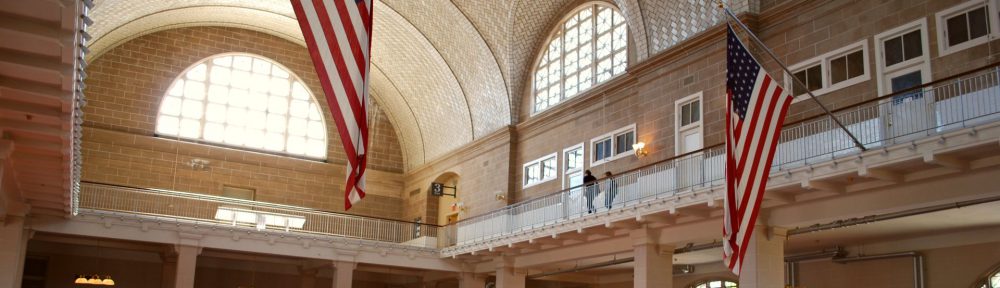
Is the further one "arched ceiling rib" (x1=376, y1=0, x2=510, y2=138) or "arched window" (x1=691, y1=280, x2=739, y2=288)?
"arched ceiling rib" (x1=376, y1=0, x2=510, y2=138)

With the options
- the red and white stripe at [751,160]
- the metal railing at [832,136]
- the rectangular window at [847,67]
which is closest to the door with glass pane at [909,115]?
the metal railing at [832,136]

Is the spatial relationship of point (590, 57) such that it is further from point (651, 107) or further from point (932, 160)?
point (932, 160)

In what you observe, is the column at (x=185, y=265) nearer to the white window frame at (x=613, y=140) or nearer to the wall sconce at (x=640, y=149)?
the white window frame at (x=613, y=140)

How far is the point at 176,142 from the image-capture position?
38.9 m

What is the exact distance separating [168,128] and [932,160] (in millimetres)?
32075

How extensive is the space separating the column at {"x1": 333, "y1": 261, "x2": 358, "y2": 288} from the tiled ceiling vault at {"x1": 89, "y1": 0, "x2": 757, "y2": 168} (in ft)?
26.1

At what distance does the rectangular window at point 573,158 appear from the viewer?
99.6ft

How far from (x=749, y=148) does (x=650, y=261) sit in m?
9.12

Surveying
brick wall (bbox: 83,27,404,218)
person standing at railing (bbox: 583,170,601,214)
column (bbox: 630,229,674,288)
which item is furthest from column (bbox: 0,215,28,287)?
column (bbox: 630,229,674,288)

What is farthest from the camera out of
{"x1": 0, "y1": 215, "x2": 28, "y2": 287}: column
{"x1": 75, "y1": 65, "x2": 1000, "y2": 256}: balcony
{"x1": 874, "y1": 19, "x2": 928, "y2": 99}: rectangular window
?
{"x1": 0, "y1": 215, "x2": 28, "y2": 287}: column

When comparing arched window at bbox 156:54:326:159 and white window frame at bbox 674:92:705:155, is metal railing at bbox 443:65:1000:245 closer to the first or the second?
white window frame at bbox 674:92:705:155

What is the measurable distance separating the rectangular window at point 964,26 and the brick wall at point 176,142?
2884cm

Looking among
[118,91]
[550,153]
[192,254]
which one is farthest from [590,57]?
[118,91]

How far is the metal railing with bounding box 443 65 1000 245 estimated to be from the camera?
16363 mm
